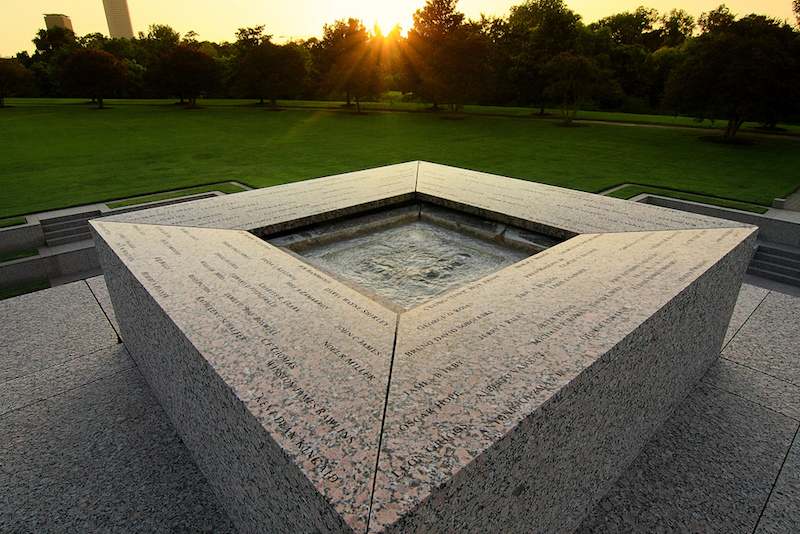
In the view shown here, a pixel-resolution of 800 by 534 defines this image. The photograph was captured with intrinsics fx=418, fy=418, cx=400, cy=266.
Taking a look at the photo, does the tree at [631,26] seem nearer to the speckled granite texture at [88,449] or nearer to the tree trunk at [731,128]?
the tree trunk at [731,128]

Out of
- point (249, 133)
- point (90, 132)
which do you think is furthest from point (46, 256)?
point (90, 132)

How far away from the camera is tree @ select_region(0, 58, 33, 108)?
36594 mm

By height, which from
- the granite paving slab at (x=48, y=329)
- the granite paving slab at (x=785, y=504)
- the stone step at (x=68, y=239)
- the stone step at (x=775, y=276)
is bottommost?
the stone step at (x=68, y=239)

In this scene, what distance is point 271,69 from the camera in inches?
1499

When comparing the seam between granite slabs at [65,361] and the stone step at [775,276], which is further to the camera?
the stone step at [775,276]

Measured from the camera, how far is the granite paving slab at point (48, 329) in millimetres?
4781

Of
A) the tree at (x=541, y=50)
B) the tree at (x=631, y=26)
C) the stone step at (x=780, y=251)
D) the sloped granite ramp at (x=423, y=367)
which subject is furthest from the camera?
the tree at (x=631, y=26)

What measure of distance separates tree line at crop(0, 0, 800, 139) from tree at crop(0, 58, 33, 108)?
104mm

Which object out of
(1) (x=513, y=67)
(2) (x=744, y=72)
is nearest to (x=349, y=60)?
(1) (x=513, y=67)

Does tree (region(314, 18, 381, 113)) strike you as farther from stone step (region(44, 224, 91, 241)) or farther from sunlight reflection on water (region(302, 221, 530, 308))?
sunlight reflection on water (region(302, 221, 530, 308))

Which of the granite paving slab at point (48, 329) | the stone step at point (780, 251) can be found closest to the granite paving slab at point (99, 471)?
the granite paving slab at point (48, 329)

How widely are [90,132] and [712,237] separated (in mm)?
29618

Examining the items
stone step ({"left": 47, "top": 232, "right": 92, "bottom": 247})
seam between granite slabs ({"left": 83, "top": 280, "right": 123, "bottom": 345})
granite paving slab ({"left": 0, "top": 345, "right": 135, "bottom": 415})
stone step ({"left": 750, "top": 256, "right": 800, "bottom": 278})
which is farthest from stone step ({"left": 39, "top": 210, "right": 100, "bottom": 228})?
stone step ({"left": 750, "top": 256, "right": 800, "bottom": 278})

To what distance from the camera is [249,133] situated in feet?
79.7
